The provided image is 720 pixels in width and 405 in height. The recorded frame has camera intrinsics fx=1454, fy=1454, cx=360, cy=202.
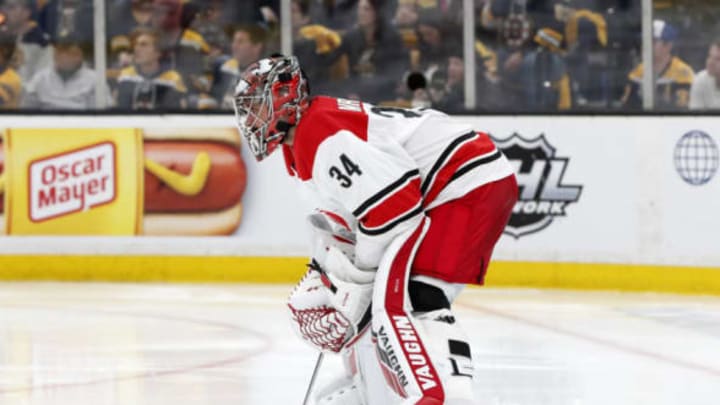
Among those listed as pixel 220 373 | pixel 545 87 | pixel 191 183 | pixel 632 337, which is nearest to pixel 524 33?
pixel 545 87

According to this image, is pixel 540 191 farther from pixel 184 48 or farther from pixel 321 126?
pixel 321 126

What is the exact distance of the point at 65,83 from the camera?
898 centimetres

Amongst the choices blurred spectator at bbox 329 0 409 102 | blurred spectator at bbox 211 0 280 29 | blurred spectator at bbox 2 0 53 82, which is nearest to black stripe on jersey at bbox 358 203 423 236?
blurred spectator at bbox 329 0 409 102

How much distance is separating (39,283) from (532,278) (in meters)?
2.91

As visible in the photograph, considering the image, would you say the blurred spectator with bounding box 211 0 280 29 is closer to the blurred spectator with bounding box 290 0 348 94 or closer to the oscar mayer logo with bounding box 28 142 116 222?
the blurred spectator with bounding box 290 0 348 94

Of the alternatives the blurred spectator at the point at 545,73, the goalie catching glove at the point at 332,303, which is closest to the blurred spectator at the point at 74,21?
the blurred spectator at the point at 545,73

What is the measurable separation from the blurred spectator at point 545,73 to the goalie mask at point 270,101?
5162 millimetres

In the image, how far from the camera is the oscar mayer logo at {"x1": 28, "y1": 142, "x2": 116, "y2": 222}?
28.8 ft

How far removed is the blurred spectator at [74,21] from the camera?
8.99 m

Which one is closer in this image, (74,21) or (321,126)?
(321,126)

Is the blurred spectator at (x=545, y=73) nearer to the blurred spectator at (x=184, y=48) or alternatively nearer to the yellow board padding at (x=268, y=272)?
the yellow board padding at (x=268, y=272)

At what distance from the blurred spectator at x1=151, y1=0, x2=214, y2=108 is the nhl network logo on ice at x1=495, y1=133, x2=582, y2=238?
2.06 meters

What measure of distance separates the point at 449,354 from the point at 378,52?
18.2 feet

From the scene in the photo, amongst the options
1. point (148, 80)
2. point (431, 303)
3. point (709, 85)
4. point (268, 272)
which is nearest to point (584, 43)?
point (709, 85)
